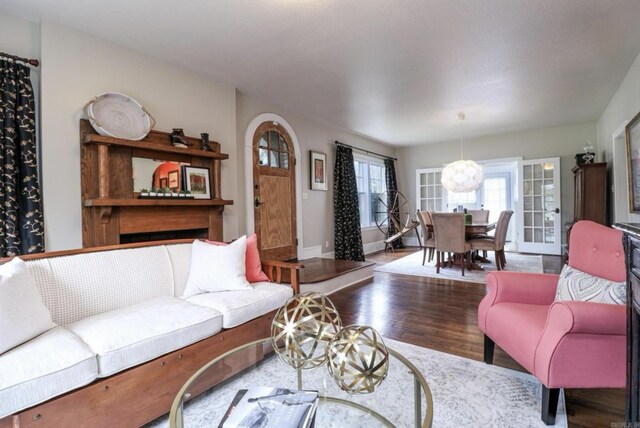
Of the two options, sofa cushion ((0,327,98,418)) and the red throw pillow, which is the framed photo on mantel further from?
sofa cushion ((0,327,98,418))

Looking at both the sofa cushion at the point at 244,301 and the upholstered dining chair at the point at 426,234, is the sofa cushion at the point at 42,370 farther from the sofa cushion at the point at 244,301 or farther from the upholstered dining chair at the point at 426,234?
the upholstered dining chair at the point at 426,234

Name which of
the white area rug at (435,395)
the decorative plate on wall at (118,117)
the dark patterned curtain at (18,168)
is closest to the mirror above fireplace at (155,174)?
the decorative plate on wall at (118,117)

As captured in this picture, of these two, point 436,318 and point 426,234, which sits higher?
point 426,234

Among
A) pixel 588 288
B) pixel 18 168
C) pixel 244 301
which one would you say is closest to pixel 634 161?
pixel 588 288

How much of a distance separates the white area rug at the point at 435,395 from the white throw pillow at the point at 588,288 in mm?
575

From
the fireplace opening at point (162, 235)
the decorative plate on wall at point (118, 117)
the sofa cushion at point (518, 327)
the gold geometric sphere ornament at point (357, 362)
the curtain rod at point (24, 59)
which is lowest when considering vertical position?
the sofa cushion at point (518, 327)

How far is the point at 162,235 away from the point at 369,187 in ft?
16.1

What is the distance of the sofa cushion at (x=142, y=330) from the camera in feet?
4.73

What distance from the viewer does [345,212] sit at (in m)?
5.73

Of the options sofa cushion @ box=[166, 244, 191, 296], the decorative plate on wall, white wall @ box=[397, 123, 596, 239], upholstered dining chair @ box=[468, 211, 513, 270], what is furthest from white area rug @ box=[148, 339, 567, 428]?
white wall @ box=[397, 123, 596, 239]

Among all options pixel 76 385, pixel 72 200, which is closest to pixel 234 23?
pixel 72 200

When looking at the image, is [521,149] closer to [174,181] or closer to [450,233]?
[450,233]

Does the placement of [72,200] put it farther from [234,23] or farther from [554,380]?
[554,380]

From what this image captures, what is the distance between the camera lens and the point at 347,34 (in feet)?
8.61
